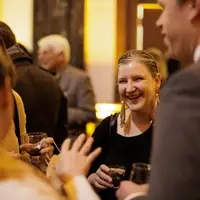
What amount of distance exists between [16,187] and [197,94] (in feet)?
1.48

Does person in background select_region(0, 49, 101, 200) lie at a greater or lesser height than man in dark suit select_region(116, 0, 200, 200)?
lesser

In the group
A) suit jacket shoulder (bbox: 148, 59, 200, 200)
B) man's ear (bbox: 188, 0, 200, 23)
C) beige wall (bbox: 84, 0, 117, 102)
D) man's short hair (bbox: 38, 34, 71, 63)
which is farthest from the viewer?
beige wall (bbox: 84, 0, 117, 102)

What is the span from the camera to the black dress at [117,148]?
258 cm

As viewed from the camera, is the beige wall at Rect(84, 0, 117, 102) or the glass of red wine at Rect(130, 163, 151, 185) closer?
the glass of red wine at Rect(130, 163, 151, 185)

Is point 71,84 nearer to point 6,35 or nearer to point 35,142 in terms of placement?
point 6,35

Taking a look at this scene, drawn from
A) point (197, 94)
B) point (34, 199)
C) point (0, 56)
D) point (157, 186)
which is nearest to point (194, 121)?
point (197, 94)

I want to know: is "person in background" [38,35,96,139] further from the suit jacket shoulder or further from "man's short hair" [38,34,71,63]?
the suit jacket shoulder

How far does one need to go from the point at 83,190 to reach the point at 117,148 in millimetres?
1081

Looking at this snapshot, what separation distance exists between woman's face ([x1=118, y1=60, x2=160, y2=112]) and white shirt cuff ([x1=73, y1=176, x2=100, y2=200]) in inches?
45.0

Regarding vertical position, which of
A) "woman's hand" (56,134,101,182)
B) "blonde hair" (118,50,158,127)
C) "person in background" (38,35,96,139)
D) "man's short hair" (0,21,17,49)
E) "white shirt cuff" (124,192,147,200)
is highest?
"man's short hair" (0,21,17,49)

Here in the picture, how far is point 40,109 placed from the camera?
3.52 meters

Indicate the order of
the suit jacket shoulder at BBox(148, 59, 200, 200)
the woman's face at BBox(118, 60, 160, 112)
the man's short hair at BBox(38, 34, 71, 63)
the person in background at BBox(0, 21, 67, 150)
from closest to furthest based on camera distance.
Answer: the suit jacket shoulder at BBox(148, 59, 200, 200) < the woman's face at BBox(118, 60, 160, 112) < the person in background at BBox(0, 21, 67, 150) < the man's short hair at BBox(38, 34, 71, 63)

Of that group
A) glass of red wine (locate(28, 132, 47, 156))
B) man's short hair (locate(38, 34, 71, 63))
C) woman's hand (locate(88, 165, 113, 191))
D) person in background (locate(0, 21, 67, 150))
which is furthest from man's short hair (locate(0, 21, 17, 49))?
man's short hair (locate(38, 34, 71, 63))

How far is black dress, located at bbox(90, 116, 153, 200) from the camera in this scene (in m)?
2.58
